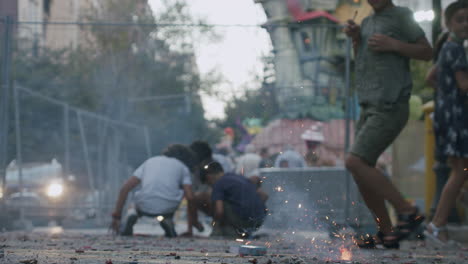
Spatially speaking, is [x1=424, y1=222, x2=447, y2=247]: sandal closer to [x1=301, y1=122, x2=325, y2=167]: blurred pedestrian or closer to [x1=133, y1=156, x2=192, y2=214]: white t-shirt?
[x1=133, y1=156, x2=192, y2=214]: white t-shirt

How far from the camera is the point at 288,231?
4.98m

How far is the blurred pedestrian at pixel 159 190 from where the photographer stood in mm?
8539

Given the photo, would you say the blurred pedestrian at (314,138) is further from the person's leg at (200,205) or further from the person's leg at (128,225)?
the person's leg at (128,225)

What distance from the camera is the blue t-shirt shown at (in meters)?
8.04

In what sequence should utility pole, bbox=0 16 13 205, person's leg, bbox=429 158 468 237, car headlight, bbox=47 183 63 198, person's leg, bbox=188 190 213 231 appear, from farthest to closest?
car headlight, bbox=47 183 63 198
person's leg, bbox=188 190 213 231
utility pole, bbox=0 16 13 205
person's leg, bbox=429 158 468 237

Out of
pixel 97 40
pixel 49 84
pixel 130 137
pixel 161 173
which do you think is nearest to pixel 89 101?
pixel 97 40

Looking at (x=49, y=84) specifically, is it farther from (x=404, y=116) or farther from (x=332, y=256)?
(x=332, y=256)

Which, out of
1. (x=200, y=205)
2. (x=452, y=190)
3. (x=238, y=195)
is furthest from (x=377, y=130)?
(x=200, y=205)

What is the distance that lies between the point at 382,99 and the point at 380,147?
31 cm

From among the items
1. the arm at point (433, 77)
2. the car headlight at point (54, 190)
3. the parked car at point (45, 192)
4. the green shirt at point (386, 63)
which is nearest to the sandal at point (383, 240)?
the green shirt at point (386, 63)

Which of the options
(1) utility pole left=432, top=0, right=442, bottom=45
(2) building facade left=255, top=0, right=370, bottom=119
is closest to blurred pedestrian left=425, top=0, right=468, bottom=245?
(2) building facade left=255, top=0, right=370, bottom=119

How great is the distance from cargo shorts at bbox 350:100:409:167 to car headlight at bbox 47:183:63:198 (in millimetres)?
9563

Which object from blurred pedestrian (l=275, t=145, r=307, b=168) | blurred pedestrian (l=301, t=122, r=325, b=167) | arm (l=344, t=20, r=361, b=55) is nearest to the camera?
arm (l=344, t=20, r=361, b=55)

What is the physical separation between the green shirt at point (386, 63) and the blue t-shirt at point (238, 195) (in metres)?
2.56
